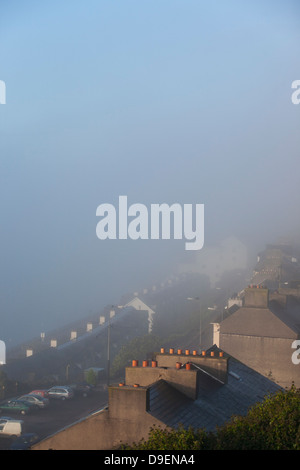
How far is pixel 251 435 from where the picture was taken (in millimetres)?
11070

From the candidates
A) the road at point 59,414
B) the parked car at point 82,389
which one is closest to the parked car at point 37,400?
the road at point 59,414

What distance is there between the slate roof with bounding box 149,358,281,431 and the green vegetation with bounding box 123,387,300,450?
6.62 ft

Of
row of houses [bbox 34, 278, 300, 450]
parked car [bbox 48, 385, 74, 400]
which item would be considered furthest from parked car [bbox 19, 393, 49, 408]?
row of houses [bbox 34, 278, 300, 450]

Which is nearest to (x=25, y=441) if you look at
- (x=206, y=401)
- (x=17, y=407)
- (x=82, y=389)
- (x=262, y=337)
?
(x=17, y=407)

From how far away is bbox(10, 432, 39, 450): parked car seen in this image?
2338 cm

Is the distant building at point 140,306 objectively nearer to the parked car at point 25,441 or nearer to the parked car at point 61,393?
the parked car at point 61,393

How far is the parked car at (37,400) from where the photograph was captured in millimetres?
32375

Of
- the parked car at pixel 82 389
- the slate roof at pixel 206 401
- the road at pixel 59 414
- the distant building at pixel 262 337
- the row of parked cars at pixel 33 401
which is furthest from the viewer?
the parked car at pixel 82 389

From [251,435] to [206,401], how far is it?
5016 mm

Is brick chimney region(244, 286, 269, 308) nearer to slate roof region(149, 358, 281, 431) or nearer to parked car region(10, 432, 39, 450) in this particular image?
slate roof region(149, 358, 281, 431)

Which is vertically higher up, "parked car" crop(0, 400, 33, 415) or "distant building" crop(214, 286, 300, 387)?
"distant building" crop(214, 286, 300, 387)

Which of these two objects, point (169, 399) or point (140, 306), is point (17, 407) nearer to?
point (169, 399)

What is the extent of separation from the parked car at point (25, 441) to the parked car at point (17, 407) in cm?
583
